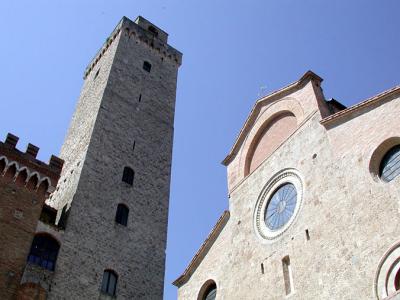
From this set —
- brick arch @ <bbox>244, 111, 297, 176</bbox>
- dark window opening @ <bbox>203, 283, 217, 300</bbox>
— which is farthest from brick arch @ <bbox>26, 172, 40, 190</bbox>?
brick arch @ <bbox>244, 111, 297, 176</bbox>

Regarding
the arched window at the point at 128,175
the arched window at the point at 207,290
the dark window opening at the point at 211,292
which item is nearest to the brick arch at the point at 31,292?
the arched window at the point at 207,290

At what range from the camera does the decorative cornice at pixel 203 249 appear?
54.1 feet

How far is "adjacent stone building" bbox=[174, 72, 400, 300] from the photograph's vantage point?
34.9 ft

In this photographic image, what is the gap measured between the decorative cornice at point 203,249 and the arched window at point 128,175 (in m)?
7.63

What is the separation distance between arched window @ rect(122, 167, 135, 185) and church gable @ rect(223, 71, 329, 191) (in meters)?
6.62

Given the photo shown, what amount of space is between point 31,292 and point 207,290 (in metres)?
6.01

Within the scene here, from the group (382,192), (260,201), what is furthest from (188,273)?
(382,192)

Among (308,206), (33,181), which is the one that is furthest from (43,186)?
(308,206)

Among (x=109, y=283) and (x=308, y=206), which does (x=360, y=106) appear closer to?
(x=308, y=206)

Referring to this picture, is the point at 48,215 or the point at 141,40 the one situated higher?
the point at 141,40

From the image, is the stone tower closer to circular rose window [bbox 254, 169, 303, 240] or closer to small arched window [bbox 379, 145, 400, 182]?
circular rose window [bbox 254, 169, 303, 240]

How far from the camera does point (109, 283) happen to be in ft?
64.1

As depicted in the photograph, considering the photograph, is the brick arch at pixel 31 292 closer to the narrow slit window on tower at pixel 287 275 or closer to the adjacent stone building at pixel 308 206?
the adjacent stone building at pixel 308 206

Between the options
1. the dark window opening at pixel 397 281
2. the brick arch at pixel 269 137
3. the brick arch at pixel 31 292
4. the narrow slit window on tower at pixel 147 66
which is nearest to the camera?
the dark window opening at pixel 397 281
